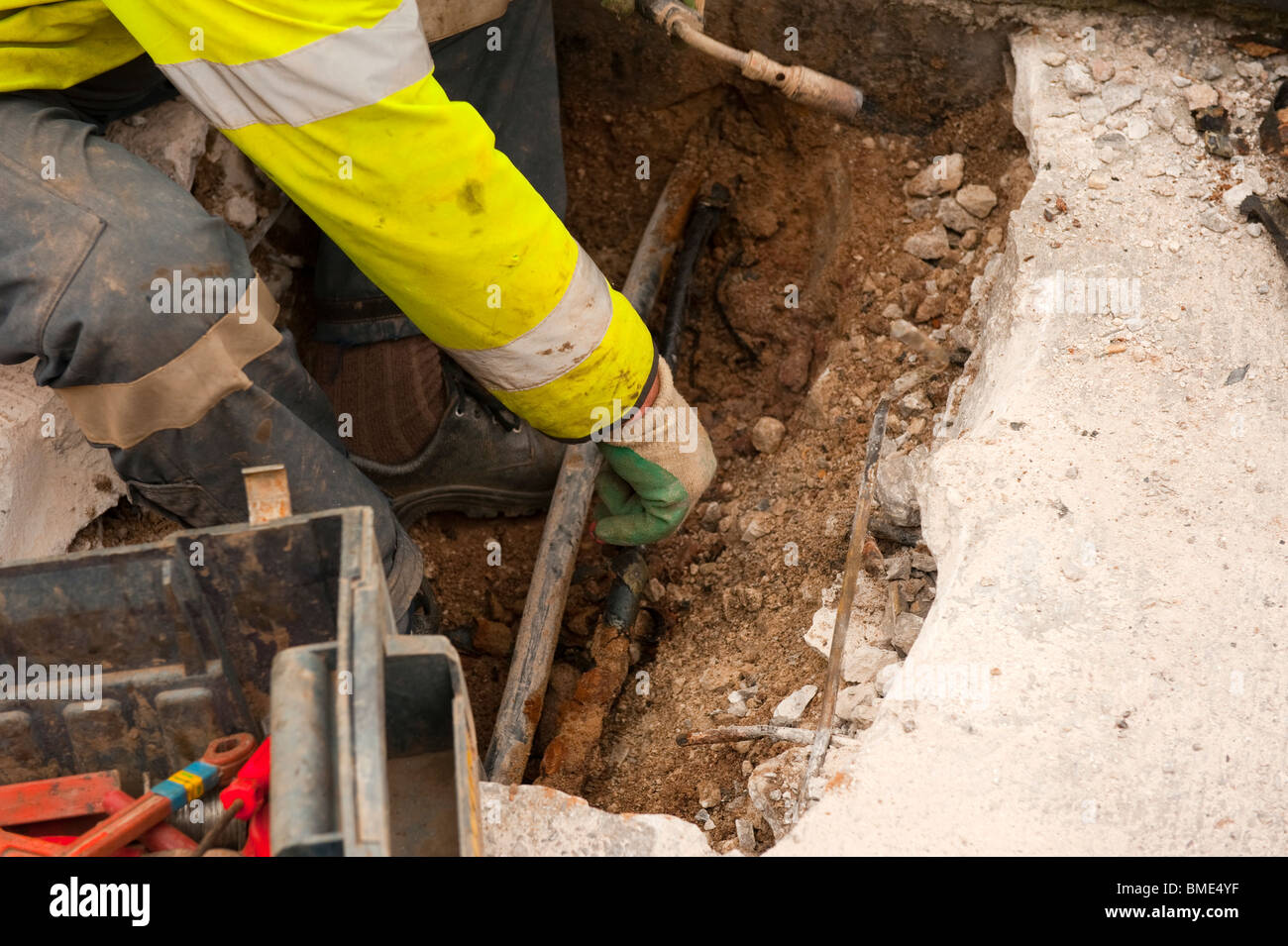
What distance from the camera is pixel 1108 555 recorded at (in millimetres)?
1658

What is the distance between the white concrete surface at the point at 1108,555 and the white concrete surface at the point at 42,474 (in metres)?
1.49

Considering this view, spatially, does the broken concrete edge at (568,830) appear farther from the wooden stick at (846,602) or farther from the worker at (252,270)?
the worker at (252,270)

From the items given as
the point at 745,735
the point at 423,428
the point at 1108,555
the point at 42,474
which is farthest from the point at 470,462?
the point at 1108,555

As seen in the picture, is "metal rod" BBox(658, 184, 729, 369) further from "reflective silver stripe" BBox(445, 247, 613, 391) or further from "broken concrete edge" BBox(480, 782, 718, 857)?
"broken concrete edge" BBox(480, 782, 718, 857)

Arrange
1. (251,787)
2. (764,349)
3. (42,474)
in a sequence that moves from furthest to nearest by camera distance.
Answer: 1. (764,349)
2. (42,474)
3. (251,787)

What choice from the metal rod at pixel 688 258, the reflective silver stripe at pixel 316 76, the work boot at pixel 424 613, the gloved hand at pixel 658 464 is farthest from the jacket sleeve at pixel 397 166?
the metal rod at pixel 688 258

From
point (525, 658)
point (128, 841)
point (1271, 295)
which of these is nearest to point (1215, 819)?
point (1271, 295)

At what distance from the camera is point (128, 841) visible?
4.46ft

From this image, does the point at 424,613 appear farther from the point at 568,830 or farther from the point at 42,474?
the point at 568,830

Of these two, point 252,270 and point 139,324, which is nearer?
point 139,324

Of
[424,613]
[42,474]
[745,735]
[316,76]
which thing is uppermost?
[316,76]

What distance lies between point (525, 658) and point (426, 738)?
0.82 m

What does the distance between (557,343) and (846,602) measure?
0.67 m

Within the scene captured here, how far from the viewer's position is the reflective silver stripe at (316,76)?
146cm
